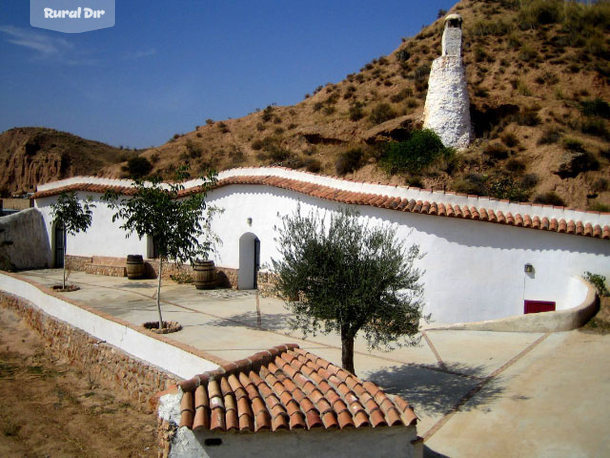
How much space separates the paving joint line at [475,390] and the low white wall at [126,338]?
Result: 137 inches

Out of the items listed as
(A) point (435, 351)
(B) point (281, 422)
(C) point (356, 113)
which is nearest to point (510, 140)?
(C) point (356, 113)

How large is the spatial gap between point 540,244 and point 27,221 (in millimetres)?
20776

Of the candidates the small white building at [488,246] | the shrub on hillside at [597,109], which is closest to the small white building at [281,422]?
the small white building at [488,246]

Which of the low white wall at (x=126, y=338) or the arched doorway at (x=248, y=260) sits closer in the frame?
the low white wall at (x=126, y=338)

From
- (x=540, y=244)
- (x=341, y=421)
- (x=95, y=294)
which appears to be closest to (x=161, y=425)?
(x=341, y=421)

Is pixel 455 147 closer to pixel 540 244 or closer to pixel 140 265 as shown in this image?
pixel 540 244

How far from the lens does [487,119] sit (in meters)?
26.4

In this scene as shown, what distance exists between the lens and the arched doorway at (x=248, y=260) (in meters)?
16.6

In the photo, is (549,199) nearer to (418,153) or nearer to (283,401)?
(418,153)

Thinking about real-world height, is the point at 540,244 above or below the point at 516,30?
below

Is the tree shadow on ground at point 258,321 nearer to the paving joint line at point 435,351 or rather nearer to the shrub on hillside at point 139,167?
the paving joint line at point 435,351

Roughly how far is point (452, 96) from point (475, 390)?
1892 centimetres

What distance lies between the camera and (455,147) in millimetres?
23203

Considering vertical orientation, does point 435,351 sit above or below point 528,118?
below
